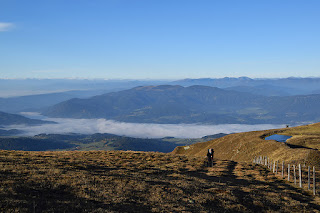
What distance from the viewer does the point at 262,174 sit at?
114ft

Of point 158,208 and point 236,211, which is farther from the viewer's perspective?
point 236,211

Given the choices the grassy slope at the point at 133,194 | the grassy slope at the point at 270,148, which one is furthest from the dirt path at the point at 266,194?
the grassy slope at the point at 270,148

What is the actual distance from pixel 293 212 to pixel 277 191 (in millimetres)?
5929

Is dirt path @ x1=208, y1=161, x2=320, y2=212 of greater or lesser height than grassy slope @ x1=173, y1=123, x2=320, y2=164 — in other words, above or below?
above

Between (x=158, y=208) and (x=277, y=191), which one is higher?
(x=158, y=208)

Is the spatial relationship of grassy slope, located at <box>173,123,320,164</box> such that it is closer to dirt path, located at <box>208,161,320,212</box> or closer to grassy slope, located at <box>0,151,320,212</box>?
dirt path, located at <box>208,161,320,212</box>

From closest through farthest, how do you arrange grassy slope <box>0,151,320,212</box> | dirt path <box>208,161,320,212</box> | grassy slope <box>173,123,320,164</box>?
1. grassy slope <box>0,151,320,212</box>
2. dirt path <box>208,161,320,212</box>
3. grassy slope <box>173,123,320,164</box>

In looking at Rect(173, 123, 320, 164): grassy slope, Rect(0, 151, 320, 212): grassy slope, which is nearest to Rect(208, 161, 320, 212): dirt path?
Rect(0, 151, 320, 212): grassy slope

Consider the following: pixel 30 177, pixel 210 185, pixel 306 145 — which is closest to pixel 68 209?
pixel 30 177

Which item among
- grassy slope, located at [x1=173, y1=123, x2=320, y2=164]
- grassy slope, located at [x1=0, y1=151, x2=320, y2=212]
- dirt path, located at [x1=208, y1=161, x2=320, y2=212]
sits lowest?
grassy slope, located at [x1=173, y1=123, x2=320, y2=164]

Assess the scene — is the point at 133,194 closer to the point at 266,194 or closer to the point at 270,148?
the point at 266,194

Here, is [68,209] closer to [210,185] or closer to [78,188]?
[78,188]

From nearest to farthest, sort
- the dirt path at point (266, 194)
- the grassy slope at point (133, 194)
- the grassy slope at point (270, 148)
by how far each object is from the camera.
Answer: the grassy slope at point (133, 194), the dirt path at point (266, 194), the grassy slope at point (270, 148)

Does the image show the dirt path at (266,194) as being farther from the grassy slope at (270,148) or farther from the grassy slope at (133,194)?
the grassy slope at (270,148)
